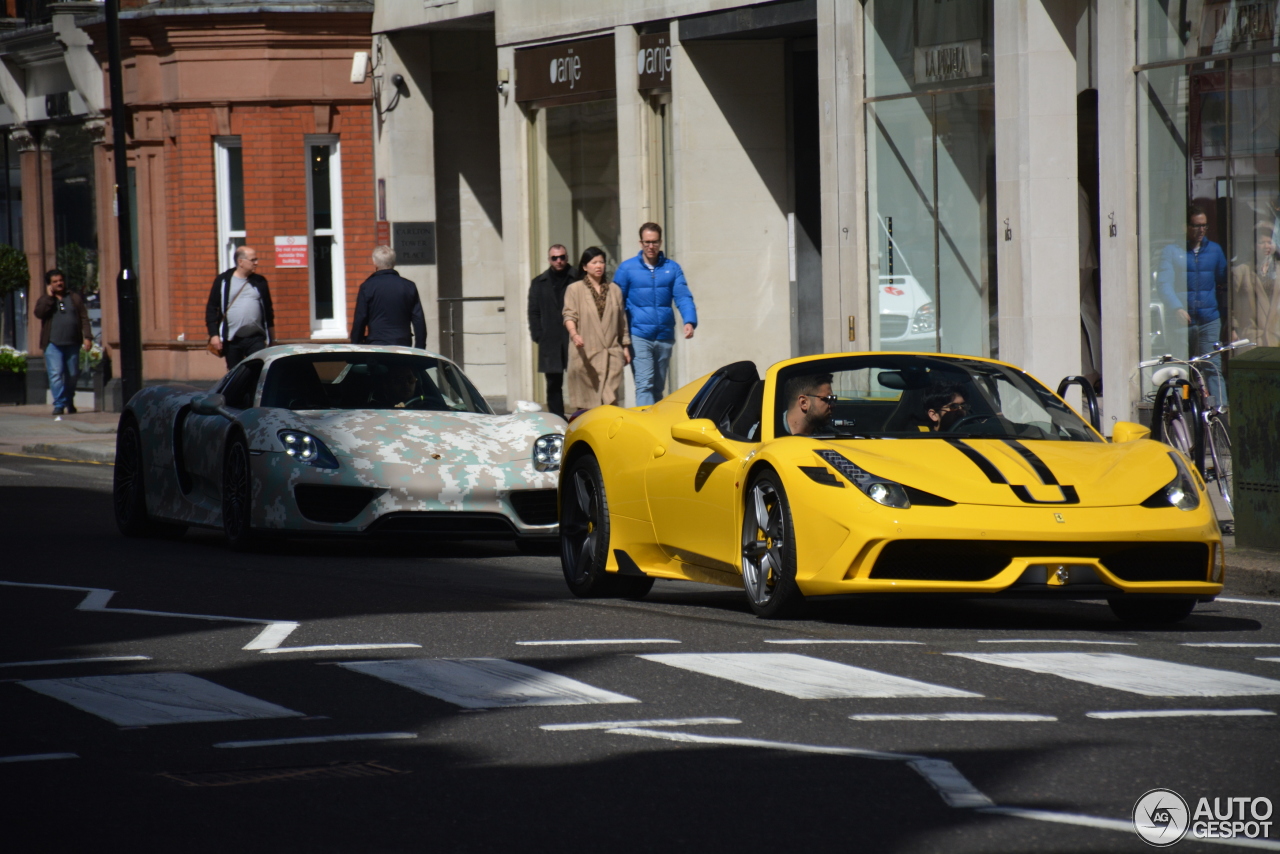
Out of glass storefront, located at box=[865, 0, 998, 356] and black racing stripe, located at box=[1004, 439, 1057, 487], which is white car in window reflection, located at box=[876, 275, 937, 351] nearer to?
glass storefront, located at box=[865, 0, 998, 356]

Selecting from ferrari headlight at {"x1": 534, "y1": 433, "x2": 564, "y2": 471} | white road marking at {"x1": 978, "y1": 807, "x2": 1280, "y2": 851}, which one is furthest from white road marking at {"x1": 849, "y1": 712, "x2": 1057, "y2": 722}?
ferrari headlight at {"x1": 534, "y1": 433, "x2": 564, "y2": 471}

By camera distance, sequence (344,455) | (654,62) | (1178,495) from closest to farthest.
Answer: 1. (1178,495)
2. (344,455)
3. (654,62)

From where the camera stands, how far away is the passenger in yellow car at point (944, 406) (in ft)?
30.8

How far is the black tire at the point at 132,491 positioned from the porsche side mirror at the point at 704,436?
208 inches

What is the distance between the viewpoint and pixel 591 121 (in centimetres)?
2488

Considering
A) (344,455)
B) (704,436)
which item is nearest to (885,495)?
(704,436)

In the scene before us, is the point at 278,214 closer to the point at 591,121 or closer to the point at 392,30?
the point at 392,30

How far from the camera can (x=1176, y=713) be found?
6.43m

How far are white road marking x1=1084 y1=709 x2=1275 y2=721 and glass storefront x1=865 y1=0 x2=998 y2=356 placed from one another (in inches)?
506

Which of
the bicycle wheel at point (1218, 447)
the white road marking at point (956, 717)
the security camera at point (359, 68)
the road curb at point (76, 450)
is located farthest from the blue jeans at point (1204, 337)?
the security camera at point (359, 68)

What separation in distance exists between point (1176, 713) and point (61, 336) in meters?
25.4

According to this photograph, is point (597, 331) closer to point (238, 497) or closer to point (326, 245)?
point (238, 497)

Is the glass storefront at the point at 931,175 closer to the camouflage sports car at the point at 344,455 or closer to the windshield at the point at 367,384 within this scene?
the windshield at the point at 367,384

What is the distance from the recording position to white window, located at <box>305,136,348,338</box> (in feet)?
97.9
